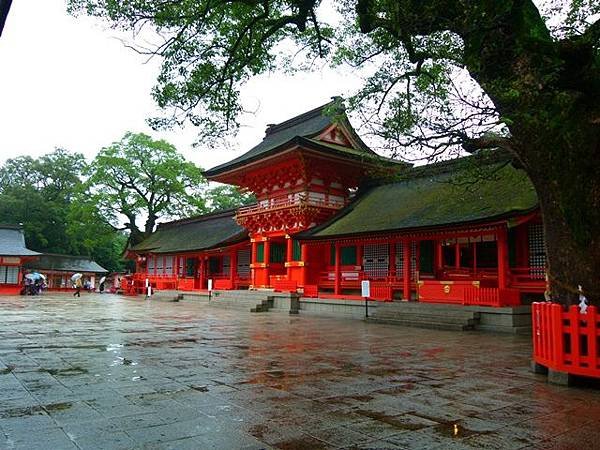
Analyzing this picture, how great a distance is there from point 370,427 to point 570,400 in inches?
103

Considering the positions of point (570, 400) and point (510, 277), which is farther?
point (510, 277)

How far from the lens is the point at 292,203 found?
22250 mm

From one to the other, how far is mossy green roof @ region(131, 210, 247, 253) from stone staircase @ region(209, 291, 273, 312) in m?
4.22

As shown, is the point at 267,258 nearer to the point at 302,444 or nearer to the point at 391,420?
the point at 391,420

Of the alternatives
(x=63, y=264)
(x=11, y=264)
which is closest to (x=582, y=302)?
(x=11, y=264)

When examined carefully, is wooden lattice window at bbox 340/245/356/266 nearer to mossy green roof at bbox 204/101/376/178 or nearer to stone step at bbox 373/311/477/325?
mossy green roof at bbox 204/101/376/178

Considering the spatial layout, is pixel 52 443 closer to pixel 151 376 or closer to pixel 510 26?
pixel 151 376

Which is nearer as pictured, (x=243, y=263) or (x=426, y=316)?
(x=426, y=316)

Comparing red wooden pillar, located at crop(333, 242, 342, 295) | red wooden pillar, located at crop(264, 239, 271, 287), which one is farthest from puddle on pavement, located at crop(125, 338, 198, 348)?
red wooden pillar, located at crop(264, 239, 271, 287)

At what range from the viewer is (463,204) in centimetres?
1551

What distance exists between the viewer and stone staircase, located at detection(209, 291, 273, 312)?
20.6 meters

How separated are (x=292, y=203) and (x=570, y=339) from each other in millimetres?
16823

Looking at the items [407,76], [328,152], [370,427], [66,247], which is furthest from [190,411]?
[66,247]

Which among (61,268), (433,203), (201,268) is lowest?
(61,268)
